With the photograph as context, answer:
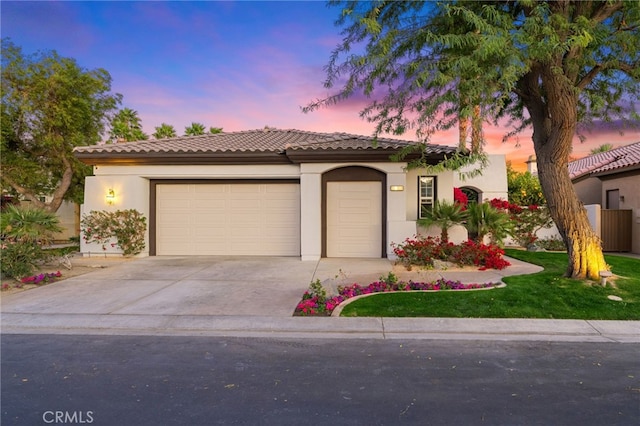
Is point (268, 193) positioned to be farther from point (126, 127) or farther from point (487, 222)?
point (126, 127)

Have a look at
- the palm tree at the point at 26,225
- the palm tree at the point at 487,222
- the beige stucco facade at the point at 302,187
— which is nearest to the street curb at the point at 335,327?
the palm tree at the point at 26,225

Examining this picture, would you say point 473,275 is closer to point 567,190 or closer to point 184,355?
point 567,190

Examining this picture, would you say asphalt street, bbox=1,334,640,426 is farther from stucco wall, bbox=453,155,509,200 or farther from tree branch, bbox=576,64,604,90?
stucco wall, bbox=453,155,509,200

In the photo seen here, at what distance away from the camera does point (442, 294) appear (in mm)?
7148

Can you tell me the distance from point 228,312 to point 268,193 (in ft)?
22.7

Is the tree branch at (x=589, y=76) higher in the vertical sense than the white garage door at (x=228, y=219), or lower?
higher

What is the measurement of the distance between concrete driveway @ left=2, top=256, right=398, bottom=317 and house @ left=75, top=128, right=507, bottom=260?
1.15 metres

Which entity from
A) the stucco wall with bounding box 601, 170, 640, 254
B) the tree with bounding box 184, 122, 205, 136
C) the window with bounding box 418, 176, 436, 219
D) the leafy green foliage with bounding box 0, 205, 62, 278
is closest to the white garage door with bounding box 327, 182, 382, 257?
the window with bounding box 418, 176, 436, 219

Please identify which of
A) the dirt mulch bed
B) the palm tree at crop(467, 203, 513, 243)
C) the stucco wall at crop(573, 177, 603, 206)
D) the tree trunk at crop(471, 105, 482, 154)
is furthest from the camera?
the stucco wall at crop(573, 177, 603, 206)

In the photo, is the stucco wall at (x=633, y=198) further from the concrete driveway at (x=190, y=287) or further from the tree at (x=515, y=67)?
the concrete driveway at (x=190, y=287)

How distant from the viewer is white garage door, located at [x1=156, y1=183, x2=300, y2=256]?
42.2ft

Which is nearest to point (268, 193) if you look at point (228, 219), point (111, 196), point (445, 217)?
point (228, 219)

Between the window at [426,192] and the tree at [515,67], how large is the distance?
412 cm

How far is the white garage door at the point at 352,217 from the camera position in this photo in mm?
12203
